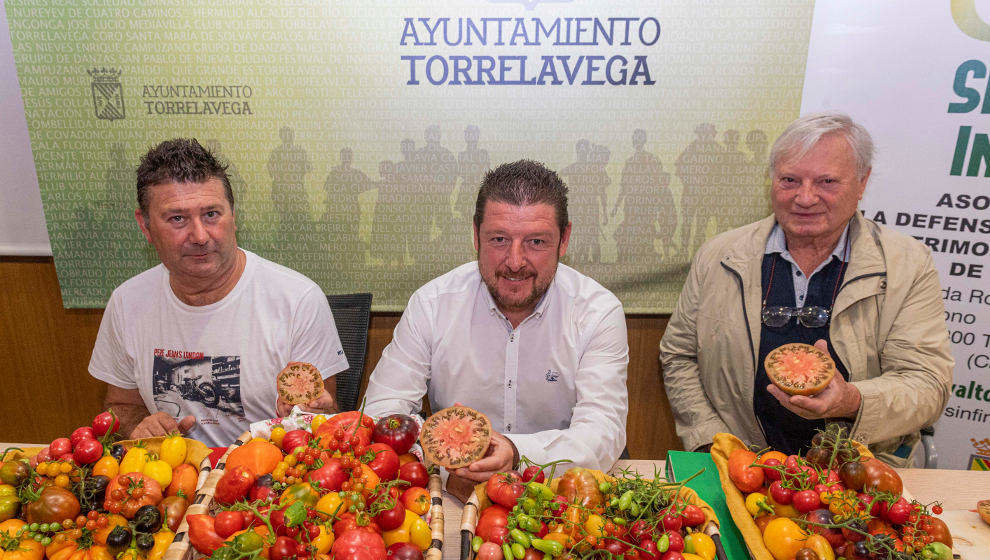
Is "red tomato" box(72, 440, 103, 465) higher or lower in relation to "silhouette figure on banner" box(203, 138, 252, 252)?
lower

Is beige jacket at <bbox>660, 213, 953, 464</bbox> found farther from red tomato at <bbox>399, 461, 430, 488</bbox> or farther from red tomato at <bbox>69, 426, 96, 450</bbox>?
red tomato at <bbox>69, 426, 96, 450</bbox>

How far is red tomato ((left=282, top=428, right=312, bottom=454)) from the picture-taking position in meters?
1.32

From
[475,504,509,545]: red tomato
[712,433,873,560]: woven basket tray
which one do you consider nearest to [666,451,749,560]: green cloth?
[712,433,873,560]: woven basket tray

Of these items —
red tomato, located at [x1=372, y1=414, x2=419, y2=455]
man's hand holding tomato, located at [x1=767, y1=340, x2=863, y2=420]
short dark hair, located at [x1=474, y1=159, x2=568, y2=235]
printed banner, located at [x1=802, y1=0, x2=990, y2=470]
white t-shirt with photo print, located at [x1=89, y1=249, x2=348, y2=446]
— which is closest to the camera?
red tomato, located at [x1=372, y1=414, x2=419, y2=455]

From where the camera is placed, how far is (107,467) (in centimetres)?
128

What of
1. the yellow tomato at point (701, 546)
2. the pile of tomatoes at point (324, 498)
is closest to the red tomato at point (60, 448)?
the pile of tomatoes at point (324, 498)

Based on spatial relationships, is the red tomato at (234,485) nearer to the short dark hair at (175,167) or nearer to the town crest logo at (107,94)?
the short dark hair at (175,167)

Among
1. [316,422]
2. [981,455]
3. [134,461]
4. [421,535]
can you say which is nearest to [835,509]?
[421,535]

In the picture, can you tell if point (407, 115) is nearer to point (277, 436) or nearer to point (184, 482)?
point (277, 436)

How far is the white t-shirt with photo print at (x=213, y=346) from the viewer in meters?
2.03

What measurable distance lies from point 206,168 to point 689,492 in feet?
5.95

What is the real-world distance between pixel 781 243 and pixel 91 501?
Answer: 7.61 feet

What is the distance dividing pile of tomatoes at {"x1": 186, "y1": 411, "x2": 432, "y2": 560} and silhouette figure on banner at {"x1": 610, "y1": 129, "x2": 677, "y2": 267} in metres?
1.69

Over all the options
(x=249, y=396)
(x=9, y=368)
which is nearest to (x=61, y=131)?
(x=9, y=368)
